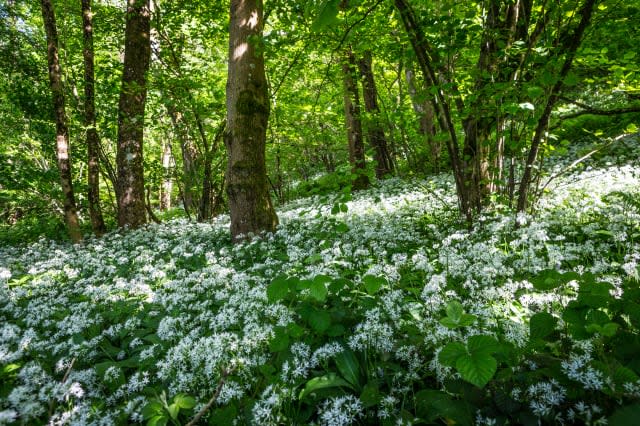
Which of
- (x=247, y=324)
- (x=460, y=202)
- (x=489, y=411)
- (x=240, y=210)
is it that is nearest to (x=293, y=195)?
(x=240, y=210)

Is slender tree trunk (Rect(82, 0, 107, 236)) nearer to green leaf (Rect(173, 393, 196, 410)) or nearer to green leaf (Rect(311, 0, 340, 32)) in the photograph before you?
green leaf (Rect(173, 393, 196, 410))

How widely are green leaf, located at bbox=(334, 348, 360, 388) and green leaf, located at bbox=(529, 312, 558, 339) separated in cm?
107

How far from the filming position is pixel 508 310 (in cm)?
265

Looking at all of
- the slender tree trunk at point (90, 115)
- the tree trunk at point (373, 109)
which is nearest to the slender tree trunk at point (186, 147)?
the slender tree trunk at point (90, 115)

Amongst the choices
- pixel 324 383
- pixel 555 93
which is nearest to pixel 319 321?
pixel 324 383

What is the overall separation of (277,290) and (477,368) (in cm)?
127

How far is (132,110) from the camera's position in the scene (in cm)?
1014

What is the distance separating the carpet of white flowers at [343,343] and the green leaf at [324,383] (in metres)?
0.01

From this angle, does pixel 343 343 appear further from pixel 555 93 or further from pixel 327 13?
pixel 555 93

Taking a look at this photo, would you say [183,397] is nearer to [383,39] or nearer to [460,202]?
[460,202]

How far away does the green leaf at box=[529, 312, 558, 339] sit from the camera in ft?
6.01

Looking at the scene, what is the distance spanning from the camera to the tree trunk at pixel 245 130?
278 inches

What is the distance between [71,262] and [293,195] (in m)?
13.9

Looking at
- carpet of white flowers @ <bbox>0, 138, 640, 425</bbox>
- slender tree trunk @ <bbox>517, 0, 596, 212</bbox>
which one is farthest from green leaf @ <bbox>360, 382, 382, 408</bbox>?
slender tree trunk @ <bbox>517, 0, 596, 212</bbox>
